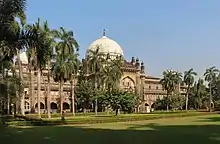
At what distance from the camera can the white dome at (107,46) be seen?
113m

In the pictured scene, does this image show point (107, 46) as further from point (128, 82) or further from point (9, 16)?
point (9, 16)

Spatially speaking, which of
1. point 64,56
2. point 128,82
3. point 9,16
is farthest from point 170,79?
point 9,16

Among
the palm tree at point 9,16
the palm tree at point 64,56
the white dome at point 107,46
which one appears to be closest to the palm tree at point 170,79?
the white dome at point 107,46

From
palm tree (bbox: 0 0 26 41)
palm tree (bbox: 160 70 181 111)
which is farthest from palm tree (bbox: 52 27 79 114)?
palm tree (bbox: 160 70 181 111)

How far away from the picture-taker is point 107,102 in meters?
62.9

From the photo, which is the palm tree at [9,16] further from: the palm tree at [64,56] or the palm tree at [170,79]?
the palm tree at [170,79]

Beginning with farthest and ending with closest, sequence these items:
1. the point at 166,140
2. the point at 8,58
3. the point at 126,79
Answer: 1. the point at 126,79
2. the point at 8,58
3. the point at 166,140

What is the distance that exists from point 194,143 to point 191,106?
10053 centimetres

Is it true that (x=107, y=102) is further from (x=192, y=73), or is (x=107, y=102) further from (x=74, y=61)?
(x=192, y=73)

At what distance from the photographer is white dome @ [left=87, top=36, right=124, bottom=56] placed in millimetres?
112750

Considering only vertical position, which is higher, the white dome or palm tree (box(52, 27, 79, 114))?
the white dome

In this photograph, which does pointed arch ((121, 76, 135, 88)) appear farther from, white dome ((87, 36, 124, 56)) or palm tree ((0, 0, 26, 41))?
palm tree ((0, 0, 26, 41))

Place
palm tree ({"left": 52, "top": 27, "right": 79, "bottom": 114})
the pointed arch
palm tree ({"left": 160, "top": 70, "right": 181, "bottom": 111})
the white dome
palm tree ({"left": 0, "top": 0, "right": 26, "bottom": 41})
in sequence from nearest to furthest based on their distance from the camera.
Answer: palm tree ({"left": 0, "top": 0, "right": 26, "bottom": 41}), palm tree ({"left": 52, "top": 27, "right": 79, "bottom": 114}), palm tree ({"left": 160, "top": 70, "right": 181, "bottom": 111}), the pointed arch, the white dome

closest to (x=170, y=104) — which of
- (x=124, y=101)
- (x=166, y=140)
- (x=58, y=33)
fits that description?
(x=124, y=101)
